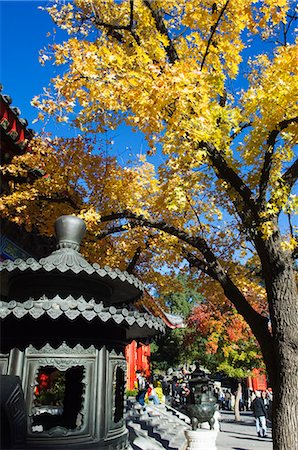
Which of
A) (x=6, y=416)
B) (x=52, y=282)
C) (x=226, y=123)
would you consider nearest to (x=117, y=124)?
(x=226, y=123)

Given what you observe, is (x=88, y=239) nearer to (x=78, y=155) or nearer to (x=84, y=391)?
(x=78, y=155)

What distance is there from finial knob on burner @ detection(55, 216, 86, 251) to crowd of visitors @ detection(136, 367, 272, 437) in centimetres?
967

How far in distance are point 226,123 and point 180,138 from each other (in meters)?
0.97

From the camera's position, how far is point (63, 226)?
4.37m

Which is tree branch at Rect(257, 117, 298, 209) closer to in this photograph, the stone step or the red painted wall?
the stone step

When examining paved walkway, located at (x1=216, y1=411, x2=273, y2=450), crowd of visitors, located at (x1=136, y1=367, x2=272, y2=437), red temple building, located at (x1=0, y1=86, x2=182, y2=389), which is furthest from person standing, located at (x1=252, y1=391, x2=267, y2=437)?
red temple building, located at (x1=0, y1=86, x2=182, y2=389)

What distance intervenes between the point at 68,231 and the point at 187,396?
18.1 meters

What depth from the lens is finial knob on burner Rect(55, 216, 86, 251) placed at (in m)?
4.34

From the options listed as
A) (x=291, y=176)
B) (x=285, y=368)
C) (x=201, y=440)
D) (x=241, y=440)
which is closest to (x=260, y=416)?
(x=241, y=440)

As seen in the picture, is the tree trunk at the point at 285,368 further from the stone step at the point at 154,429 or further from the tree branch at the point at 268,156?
the stone step at the point at 154,429

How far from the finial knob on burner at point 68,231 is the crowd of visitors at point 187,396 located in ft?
31.7

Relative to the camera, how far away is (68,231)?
4.38 meters

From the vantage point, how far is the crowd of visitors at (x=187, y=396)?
14.0 m

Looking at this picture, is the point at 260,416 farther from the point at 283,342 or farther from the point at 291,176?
the point at 291,176
